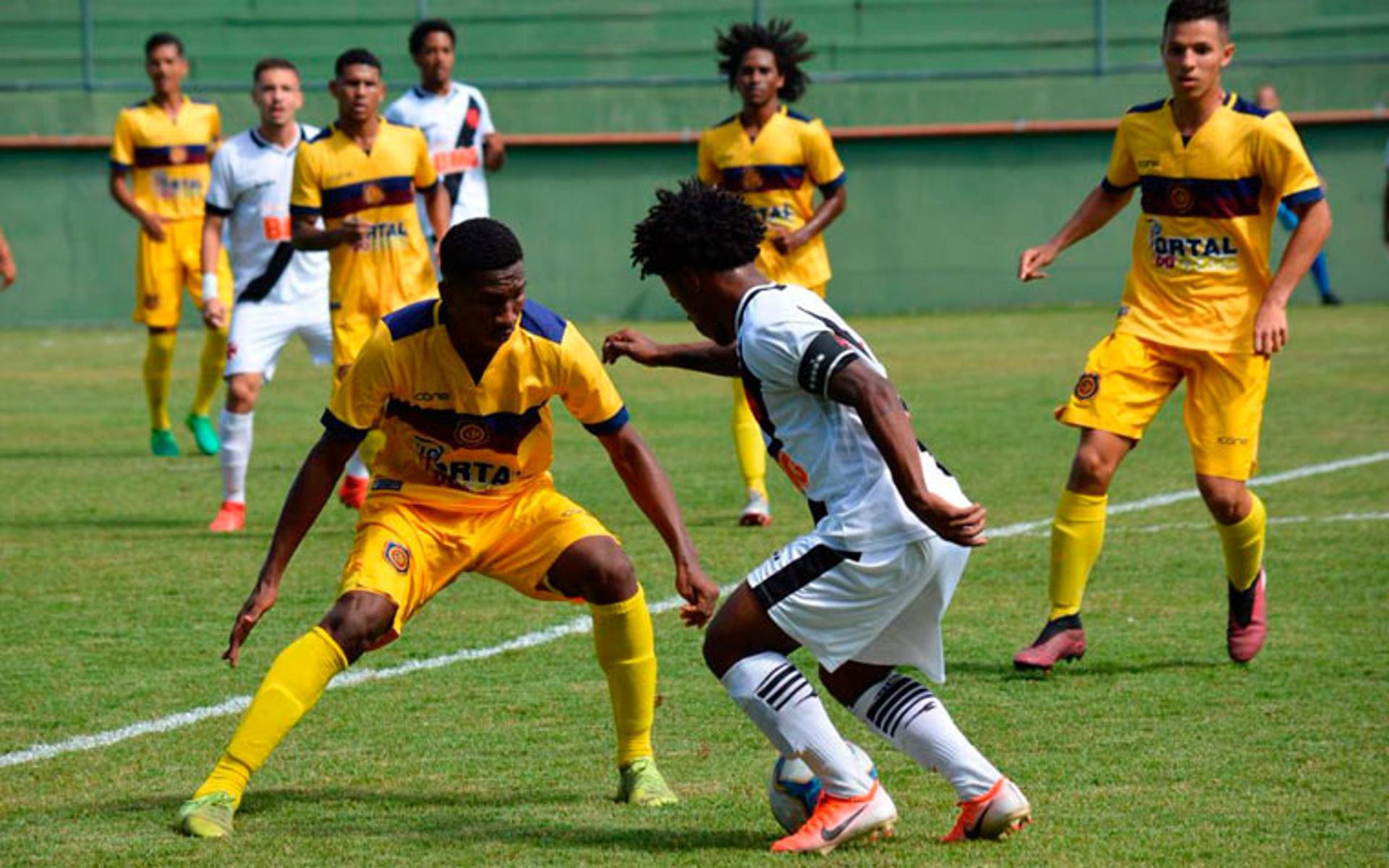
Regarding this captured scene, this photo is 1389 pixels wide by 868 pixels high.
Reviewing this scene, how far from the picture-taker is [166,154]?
52.9ft

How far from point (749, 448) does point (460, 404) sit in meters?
5.28

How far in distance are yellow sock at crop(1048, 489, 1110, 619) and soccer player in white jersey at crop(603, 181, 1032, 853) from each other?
2.34m

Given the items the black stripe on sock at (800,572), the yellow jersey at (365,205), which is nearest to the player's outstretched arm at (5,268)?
the yellow jersey at (365,205)

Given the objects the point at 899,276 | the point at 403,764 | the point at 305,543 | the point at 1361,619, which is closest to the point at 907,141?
the point at 899,276

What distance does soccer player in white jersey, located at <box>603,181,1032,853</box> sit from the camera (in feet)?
17.3

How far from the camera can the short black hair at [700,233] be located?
5383 mm

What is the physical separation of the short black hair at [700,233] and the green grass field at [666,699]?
1.51 meters

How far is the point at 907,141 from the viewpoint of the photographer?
85.7 feet

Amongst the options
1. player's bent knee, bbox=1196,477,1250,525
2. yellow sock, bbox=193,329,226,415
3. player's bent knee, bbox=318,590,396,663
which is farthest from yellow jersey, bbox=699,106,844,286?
player's bent knee, bbox=318,590,396,663

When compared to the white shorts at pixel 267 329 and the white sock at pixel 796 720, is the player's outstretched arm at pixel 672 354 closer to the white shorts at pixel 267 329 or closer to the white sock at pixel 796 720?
the white sock at pixel 796 720

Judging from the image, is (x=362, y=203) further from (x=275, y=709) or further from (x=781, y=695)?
(x=781, y=695)

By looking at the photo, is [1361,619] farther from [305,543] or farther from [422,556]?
[305,543]

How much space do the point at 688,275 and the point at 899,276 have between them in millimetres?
21137

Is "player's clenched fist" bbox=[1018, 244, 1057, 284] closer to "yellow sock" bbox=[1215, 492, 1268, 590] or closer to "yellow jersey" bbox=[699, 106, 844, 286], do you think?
"yellow sock" bbox=[1215, 492, 1268, 590]
